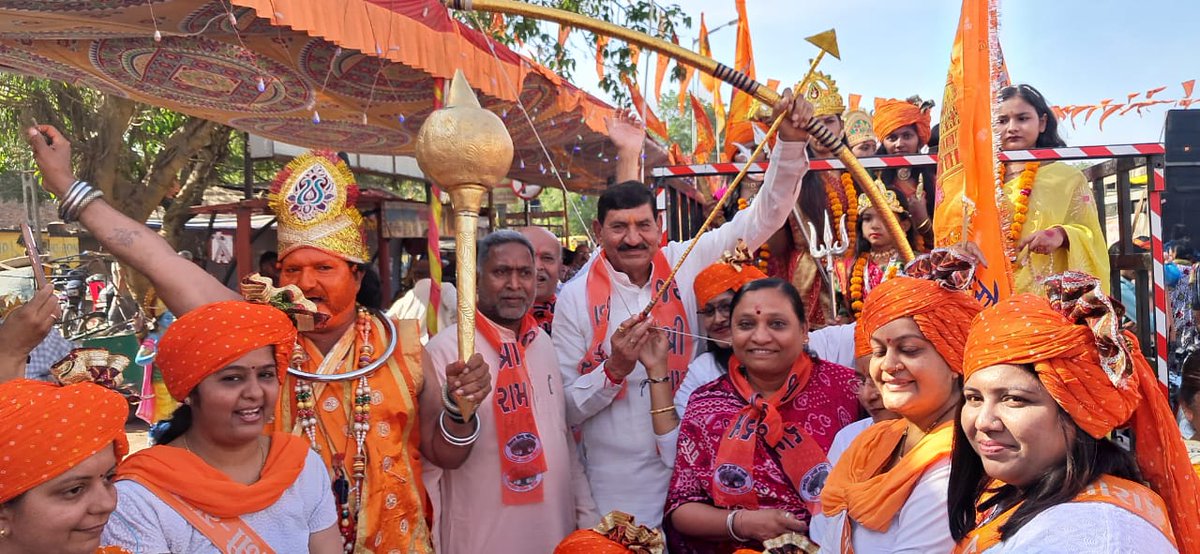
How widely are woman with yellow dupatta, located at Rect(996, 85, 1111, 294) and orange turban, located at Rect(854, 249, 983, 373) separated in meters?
1.50

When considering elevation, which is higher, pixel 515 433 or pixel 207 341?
pixel 207 341

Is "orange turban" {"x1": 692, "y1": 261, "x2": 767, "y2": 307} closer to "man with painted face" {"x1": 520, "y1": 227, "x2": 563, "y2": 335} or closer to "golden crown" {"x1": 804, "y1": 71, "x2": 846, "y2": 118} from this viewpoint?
"man with painted face" {"x1": 520, "y1": 227, "x2": 563, "y2": 335}

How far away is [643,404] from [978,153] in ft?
4.90

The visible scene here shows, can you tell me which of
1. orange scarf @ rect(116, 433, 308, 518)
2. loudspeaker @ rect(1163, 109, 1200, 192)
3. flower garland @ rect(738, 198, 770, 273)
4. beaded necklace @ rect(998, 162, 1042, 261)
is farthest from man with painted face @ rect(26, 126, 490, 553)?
loudspeaker @ rect(1163, 109, 1200, 192)

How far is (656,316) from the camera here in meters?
3.40

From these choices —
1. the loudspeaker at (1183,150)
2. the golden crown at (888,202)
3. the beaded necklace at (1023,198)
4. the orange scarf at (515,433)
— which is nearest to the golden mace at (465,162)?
the orange scarf at (515,433)

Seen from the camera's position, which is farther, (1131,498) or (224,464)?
(224,464)

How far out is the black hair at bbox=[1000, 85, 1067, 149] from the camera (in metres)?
3.88

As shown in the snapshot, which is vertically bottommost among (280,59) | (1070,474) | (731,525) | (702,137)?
(731,525)

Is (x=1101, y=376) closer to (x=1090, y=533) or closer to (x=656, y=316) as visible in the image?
(x=1090, y=533)

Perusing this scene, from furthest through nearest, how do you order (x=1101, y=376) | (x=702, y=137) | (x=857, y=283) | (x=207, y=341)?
1. (x=702, y=137)
2. (x=857, y=283)
3. (x=207, y=341)
4. (x=1101, y=376)

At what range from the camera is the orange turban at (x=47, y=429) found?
1.71 m

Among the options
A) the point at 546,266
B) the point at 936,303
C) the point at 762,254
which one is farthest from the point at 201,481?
the point at 762,254

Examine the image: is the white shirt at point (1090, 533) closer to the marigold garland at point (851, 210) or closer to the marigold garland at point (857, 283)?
the marigold garland at point (857, 283)
